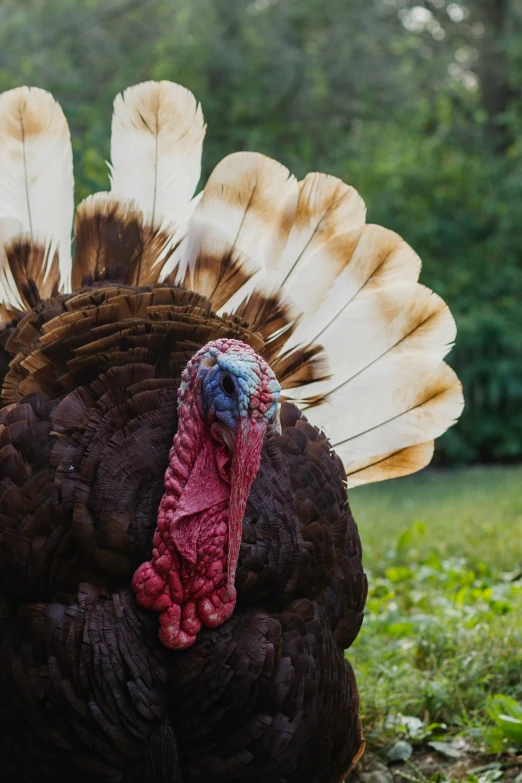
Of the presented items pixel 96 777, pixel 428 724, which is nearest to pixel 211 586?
pixel 96 777

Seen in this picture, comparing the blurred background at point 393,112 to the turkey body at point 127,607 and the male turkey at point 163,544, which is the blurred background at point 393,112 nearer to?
the male turkey at point 163,544

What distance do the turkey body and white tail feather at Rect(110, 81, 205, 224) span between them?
0.86 meters

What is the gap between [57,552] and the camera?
2275 millimetres

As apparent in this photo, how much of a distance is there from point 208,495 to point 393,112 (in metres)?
15.9

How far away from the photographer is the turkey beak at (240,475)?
2291 millimetres

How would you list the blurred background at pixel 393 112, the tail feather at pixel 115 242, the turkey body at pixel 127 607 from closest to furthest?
the turkey body at pixel 127 607 < the tail feather at pixel 115 242 < the blurred background at pixel 393 112

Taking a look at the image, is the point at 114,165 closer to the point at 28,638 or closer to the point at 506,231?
the point at 28,638

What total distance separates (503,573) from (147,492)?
3.43 meters

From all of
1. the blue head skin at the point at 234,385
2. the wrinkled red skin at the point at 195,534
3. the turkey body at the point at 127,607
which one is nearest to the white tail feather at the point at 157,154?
the turkey body at the point at 127,607

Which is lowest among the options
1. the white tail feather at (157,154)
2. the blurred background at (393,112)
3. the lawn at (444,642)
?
the lawn at (444,642)

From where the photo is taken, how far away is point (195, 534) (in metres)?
2.29

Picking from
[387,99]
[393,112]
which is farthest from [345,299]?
[387,99]

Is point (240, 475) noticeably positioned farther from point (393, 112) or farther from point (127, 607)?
point (393, 112)

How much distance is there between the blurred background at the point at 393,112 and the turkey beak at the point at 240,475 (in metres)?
4.86
